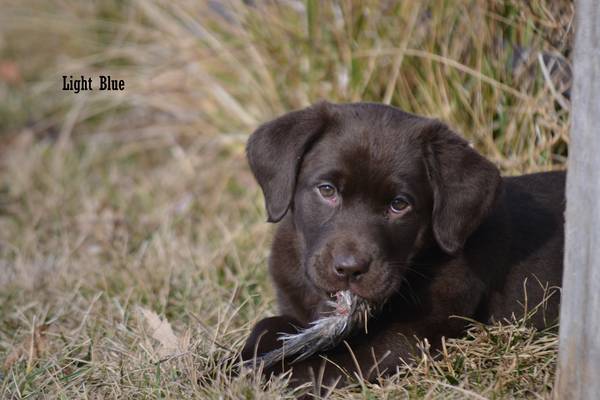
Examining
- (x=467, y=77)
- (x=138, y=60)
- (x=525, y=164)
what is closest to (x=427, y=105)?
(x=467, y=77)

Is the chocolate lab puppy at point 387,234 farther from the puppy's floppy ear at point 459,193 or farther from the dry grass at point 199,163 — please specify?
the dry grass at point 199,163

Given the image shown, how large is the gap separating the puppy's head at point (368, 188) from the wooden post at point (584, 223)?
2.12ft

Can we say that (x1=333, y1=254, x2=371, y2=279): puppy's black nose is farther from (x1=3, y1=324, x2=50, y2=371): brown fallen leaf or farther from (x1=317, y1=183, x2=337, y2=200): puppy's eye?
(x1=3, y1=324, x2=50, y2=371): brown fallen leaf

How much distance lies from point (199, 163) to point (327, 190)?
2.89 meters

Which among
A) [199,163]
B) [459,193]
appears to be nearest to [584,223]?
[459,193]

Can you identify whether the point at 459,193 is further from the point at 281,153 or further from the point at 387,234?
the point at 281,153

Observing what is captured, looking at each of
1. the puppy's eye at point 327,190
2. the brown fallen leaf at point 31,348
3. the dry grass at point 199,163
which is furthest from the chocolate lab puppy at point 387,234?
the brown fallen leaf at point 31,348

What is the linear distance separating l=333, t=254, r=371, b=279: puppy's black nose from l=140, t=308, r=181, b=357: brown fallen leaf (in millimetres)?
663

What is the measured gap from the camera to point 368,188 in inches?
126

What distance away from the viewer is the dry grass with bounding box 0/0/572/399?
3162mm

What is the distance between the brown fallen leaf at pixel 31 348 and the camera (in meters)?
3.52

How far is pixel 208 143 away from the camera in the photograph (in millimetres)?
6137

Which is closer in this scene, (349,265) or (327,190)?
(349,265)

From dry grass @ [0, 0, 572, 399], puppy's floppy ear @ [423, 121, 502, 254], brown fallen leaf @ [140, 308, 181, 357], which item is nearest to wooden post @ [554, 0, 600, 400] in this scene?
dry grass @ [0, 0, 572, 399]
